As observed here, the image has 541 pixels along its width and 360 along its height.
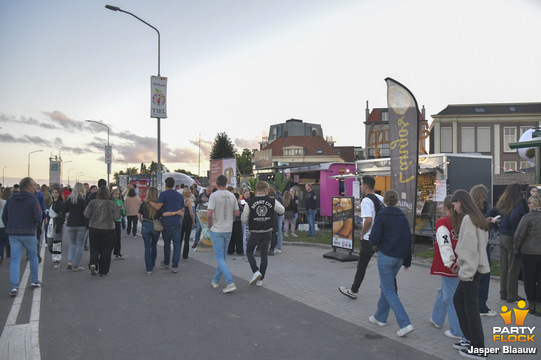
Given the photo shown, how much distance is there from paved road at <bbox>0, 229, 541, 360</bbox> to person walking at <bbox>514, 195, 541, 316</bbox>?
0.95 ft

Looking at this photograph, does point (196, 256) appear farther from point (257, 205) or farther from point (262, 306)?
point (262, 306)

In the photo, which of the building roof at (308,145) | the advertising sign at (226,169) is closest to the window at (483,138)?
the building roof at (308,145)

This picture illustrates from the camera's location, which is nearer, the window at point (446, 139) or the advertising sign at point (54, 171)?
the advertising sign at point (54, 171)

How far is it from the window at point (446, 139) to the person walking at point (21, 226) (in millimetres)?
50596

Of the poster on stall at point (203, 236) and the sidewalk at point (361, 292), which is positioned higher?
the poster on stall at point (203, 236)

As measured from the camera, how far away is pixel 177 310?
6152 millimetres

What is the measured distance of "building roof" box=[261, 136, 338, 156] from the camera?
276 ft

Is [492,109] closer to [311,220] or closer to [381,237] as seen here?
[311,220]

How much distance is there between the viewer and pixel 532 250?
594 centimetres

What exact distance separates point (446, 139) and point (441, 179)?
42.4m

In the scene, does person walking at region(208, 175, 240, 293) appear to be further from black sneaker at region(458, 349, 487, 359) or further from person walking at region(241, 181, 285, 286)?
black sneaker at region(458, 349, 487, 359)

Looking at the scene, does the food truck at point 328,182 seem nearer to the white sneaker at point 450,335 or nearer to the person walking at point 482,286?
the person walking at point 482,286

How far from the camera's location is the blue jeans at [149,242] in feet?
28.6

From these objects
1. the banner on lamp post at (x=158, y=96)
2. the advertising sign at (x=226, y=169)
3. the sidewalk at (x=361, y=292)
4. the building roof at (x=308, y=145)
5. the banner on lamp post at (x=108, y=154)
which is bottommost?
the sidewalk at (x=361, y=292)
